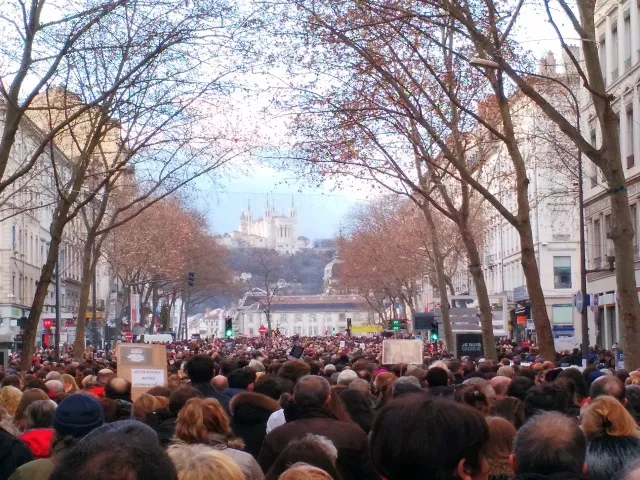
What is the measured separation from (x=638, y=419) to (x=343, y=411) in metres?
2.68

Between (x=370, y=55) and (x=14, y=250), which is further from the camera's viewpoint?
(x=14, y=250)

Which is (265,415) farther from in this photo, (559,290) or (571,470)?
(559,290)

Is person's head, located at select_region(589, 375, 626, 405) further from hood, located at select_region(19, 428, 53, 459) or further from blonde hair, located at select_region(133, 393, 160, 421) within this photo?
hood, located at select_region(19, 428, 53, 459)

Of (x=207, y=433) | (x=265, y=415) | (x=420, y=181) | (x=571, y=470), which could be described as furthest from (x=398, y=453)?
(x=420, y=181)

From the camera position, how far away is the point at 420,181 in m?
35.3

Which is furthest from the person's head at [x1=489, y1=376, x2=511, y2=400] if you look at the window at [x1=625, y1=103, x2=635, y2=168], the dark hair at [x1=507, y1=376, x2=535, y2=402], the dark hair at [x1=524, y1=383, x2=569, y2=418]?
the window at [x1=625, y1=103, x2=635, y2=168]

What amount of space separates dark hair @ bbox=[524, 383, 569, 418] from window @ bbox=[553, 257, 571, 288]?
61.8m

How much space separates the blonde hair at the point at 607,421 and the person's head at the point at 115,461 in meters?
3.27

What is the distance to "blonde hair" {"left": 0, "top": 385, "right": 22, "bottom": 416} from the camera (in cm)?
1013

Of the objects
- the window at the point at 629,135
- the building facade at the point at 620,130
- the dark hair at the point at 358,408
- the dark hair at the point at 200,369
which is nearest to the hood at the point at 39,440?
the dark hair at the point at 358,408

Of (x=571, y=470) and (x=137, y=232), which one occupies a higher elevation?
(x=137, y=232)

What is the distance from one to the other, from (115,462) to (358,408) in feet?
21.3

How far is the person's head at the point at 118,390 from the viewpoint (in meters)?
12.2

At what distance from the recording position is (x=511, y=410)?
8430mm
